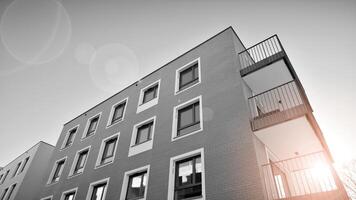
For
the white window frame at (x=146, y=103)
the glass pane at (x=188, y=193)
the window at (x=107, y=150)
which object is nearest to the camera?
the glass pane at (x=188, y=193)

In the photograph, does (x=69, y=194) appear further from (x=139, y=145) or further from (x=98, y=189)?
(x=139, y=145)

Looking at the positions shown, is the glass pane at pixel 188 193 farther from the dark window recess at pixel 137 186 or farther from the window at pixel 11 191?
the window at pixel 11 191

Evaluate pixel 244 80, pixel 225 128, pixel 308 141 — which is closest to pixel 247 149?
pixel 225 128

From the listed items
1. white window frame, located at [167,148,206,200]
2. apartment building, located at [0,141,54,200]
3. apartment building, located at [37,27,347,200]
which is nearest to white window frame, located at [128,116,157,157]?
apartment building, located at [37,27,347,200]

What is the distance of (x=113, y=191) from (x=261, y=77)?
9911 millimetres

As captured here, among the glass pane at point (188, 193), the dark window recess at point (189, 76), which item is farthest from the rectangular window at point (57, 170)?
the glass pane at point (188, 193)

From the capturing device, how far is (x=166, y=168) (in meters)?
10.3

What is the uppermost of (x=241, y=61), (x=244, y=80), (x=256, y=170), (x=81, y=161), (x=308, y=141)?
(x=241, y=61)

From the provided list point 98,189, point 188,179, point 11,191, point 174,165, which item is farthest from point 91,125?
point 11,191

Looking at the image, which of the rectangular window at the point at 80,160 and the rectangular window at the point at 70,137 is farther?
the rectangular window at the point at 70,137

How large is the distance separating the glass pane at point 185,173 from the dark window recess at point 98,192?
5.73 meters

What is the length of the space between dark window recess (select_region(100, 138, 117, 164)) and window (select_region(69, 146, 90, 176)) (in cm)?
188

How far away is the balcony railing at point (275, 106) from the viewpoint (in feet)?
25.8

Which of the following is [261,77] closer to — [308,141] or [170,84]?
[308,141]
